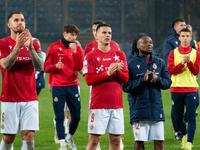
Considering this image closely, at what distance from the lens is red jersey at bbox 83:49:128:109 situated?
4.78m

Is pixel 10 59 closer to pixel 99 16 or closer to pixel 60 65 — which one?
pixel 60 65

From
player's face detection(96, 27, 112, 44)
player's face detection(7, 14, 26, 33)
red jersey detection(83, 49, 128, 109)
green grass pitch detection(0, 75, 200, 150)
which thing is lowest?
green grass pitch detection(0, 75, 200, 150)

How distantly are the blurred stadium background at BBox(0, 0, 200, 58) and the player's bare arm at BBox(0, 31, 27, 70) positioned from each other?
83.3 ft

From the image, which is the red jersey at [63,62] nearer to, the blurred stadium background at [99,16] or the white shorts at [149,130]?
the white shorts at [149,130]

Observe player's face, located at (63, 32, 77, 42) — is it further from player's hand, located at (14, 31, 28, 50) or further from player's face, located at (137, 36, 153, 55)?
player's hand, located at (14, 31, 28, 50)

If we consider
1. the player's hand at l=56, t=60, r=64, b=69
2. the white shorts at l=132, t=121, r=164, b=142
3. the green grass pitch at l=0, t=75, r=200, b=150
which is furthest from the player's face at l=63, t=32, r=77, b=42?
the white shorts at l=132, t=121, r=164, b=142

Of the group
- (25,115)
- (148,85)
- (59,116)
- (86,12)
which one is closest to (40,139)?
(59,116)

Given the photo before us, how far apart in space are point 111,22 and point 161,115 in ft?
83.8

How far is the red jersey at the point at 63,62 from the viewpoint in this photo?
251 inches

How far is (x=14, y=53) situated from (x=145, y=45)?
5.91 ft

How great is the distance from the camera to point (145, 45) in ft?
16.8

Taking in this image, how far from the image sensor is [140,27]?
30062 millimetres

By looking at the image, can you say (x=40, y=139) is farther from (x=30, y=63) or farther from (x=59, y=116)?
(x=30, y=63)

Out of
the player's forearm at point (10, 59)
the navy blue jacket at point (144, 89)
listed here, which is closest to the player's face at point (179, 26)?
the navy blue jacket at point (144, 89)
